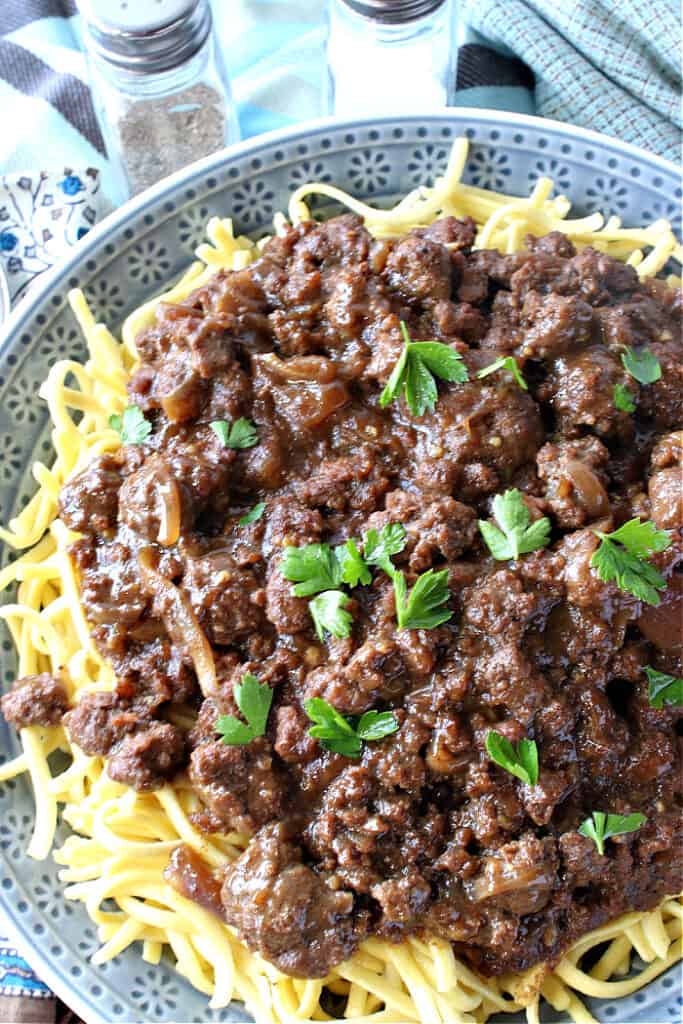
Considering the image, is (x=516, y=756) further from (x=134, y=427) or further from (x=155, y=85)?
(x=155, y=85)

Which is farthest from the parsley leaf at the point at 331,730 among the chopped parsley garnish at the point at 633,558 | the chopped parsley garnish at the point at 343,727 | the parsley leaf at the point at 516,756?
the chopped parsley garnish at the point at 633,558

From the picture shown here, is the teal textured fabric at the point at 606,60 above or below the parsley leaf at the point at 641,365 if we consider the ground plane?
above

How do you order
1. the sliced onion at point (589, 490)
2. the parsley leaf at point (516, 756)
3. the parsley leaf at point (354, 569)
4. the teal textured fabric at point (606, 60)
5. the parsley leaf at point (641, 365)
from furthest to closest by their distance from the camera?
the teal textured fabric at point (606, 60)
the parsley leaf at point (641, 365)
the sliced onion at point (589, 490)
the parsley leaf at point (354, 569)
the parsley leaf at point (516, 756)

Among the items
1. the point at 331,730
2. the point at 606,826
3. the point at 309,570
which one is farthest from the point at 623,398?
the point at 331,730

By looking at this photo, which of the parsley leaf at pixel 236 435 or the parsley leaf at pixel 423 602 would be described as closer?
the parsley leaf at pixel 423 602

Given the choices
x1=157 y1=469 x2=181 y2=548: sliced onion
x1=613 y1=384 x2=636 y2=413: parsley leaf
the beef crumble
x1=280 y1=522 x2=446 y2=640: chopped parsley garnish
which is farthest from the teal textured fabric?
x1=157 y1=469 x2=181 y2=548: sliced onion

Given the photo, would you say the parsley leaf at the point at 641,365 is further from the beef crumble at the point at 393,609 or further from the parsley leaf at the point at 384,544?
the parsley leaf at the point at 384,544

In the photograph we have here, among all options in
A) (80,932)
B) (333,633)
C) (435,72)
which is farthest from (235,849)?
(435,72)

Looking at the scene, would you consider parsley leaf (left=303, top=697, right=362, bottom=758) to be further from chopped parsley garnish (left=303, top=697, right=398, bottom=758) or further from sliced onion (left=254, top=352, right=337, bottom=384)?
sliced onion (left=254, top=352, right=337, bottom=384)
